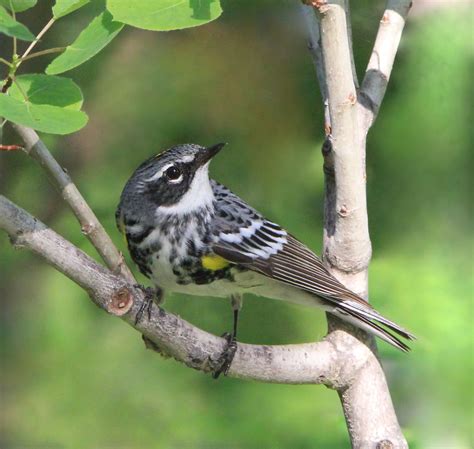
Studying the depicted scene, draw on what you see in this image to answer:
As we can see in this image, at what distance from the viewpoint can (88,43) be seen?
37.4 inches

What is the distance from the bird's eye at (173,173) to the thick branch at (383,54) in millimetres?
324

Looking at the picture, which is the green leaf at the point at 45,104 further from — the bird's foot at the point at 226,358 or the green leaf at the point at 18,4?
the bird's foot at the point at 226,358

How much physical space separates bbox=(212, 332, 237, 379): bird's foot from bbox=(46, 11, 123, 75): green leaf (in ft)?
1.38

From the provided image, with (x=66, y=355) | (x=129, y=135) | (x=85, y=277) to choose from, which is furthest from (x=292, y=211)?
(x=85, y=277)

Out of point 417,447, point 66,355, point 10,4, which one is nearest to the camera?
point 10,4

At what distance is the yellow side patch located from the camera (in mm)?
1399

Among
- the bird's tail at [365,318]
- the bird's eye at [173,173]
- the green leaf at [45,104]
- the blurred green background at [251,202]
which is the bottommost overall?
the blurred green background at [251,202]

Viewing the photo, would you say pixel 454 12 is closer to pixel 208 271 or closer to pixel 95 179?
pixel 95 179

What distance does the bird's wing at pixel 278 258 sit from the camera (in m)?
1.35

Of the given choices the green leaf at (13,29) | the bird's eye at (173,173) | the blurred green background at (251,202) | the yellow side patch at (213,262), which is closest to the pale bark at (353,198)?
the yellow side patch at (213,262)

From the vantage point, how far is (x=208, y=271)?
141cm

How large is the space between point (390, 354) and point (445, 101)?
2.42 ft

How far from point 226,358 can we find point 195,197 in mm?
371

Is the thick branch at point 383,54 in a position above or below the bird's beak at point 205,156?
above
